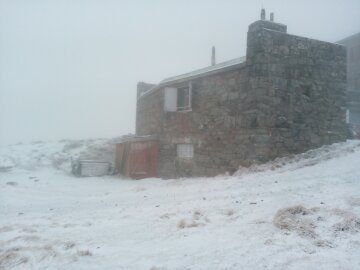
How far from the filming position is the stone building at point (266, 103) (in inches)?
426

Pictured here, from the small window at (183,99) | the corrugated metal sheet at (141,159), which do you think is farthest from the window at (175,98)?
the corrugated metal sheet at (141,159)

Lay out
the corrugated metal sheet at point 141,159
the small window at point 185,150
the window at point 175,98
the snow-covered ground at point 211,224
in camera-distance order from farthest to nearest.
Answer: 1. the corrugated metal sheet at point 141,159
2. the window at point 175,98
3. the small window at point 185,150
4. the snow-covered ground at point 211,224

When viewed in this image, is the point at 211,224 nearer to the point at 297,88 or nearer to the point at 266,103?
the point at 266,103

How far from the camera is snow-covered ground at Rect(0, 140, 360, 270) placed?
15.2 feet

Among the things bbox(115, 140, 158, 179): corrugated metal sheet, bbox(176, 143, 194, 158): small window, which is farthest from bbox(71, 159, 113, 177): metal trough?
bbox(176, 143, 194, 158): small window

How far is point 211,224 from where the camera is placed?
597 centimetres

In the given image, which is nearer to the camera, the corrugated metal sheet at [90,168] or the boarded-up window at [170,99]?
the boarded-up window at [170,99]

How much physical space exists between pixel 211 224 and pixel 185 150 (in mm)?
7902

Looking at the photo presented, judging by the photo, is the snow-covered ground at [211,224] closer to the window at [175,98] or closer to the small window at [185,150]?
the small window at [185,150]

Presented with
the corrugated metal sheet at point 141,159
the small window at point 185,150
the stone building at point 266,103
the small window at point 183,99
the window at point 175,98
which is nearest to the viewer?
the stone building at point 266,103

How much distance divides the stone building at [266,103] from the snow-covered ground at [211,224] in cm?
96

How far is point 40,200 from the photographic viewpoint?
10547 millimetres

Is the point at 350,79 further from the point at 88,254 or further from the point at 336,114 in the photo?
the point at 88,254

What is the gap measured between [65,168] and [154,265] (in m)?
14.9
